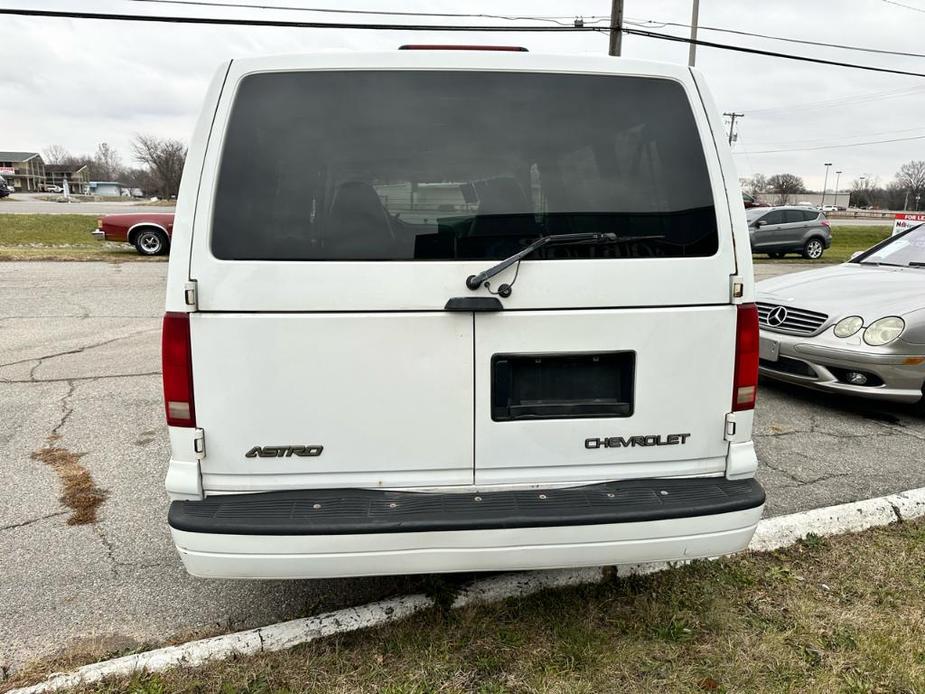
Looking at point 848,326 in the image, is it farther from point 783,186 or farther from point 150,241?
point 783,186

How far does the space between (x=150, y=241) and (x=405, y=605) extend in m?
16.0

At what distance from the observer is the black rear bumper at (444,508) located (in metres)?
2.20

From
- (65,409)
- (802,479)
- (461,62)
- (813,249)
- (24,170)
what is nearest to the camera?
(461,62)

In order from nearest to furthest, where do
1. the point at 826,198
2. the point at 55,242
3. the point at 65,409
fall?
the point at 65,409 → the point at 55,242 → the point at 826,198

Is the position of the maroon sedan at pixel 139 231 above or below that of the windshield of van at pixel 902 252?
below

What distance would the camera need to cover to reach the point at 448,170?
232cm

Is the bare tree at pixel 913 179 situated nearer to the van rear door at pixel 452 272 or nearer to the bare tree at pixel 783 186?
the bare tree at pixel 783 186

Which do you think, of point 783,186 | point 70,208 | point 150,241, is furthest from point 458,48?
point 783,186

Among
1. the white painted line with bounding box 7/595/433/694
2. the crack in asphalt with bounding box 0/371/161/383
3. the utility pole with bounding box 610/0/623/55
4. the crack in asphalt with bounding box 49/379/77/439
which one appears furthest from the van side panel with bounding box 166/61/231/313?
the utility pole with bounding box 610/0/623/55

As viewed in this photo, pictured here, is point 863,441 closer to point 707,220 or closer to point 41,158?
point 707,220

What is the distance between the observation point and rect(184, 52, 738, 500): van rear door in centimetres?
224

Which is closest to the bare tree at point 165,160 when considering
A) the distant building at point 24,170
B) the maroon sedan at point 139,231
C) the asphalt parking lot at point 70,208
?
the asphalt parking lot at point 70,208

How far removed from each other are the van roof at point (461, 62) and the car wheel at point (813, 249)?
2194 cm

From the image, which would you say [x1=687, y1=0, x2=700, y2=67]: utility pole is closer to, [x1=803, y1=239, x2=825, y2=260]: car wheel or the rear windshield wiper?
[x1=803, y1=239, x2=825, y2=260]: car wheel
